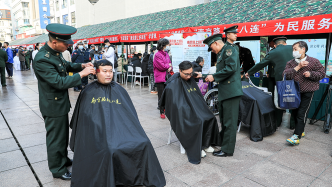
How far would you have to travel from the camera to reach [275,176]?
2.79 m

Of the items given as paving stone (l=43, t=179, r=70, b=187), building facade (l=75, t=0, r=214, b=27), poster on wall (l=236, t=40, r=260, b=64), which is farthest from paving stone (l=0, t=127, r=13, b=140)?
building facade (l=75, t=0, r=214, b=27)

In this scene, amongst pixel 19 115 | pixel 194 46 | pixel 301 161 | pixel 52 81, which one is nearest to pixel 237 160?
pixel 301 161

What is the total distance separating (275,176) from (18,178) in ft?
10.2

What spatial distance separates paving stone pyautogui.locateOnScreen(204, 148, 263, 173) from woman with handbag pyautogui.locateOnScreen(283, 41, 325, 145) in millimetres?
799

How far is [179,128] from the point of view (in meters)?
3.21

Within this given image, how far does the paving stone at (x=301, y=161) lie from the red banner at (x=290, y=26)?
2.52 meters

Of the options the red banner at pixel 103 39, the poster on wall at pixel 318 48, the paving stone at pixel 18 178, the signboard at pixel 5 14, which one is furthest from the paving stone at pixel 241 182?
the signboard at pixel 5 14

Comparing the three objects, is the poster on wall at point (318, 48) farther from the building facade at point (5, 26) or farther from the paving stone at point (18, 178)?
the building facade at point (5, 26)

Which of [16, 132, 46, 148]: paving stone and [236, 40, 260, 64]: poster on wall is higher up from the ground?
[236, 40, 260, 64]: poster on wall

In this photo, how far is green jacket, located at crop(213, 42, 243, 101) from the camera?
3074 mm

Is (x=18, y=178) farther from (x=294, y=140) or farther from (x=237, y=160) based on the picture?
(x=294, y=140)

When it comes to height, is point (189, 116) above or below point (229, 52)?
below

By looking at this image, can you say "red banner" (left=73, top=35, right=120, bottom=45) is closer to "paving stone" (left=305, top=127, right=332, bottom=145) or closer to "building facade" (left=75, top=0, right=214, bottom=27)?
"building facade" (left=75, top=0, right=214, bottom=27)

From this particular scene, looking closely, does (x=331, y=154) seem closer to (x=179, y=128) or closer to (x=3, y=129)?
(x=179, y=128)
